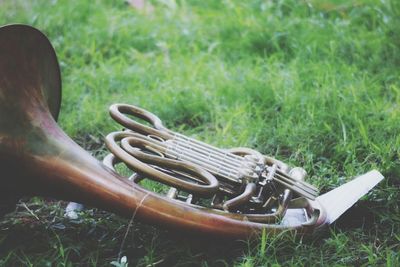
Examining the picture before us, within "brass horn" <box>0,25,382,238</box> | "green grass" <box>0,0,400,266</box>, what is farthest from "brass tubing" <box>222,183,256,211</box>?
"green grass" <box>0,0,400,266</box>

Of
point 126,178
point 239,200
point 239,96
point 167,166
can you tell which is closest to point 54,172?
point 126,178

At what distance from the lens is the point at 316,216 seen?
1.87 meters

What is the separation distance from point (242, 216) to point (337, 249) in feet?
1.34

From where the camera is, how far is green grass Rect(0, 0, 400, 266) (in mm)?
1889

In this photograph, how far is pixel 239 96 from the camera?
2959 mm

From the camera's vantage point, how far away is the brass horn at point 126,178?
66.2 inches

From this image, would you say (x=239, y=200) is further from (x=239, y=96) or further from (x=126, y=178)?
(x=239, y=96)

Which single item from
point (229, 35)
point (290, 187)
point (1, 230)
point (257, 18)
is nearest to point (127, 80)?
point (229, 35)

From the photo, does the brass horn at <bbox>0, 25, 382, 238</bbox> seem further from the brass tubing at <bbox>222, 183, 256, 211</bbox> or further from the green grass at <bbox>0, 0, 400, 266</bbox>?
the green grass at <bbox>0, 0, 400, 266</bbox>

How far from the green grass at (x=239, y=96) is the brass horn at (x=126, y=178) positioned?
13 centimetres

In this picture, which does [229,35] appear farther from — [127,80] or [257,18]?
[127,80]

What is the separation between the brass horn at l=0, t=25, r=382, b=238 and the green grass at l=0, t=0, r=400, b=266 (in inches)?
5.2

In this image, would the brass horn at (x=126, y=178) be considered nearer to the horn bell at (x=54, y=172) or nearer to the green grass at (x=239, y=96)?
the horn bell at (x=54, y=172)

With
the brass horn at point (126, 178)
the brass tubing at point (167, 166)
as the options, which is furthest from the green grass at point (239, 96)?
the brass tubing at point (167, 166)
